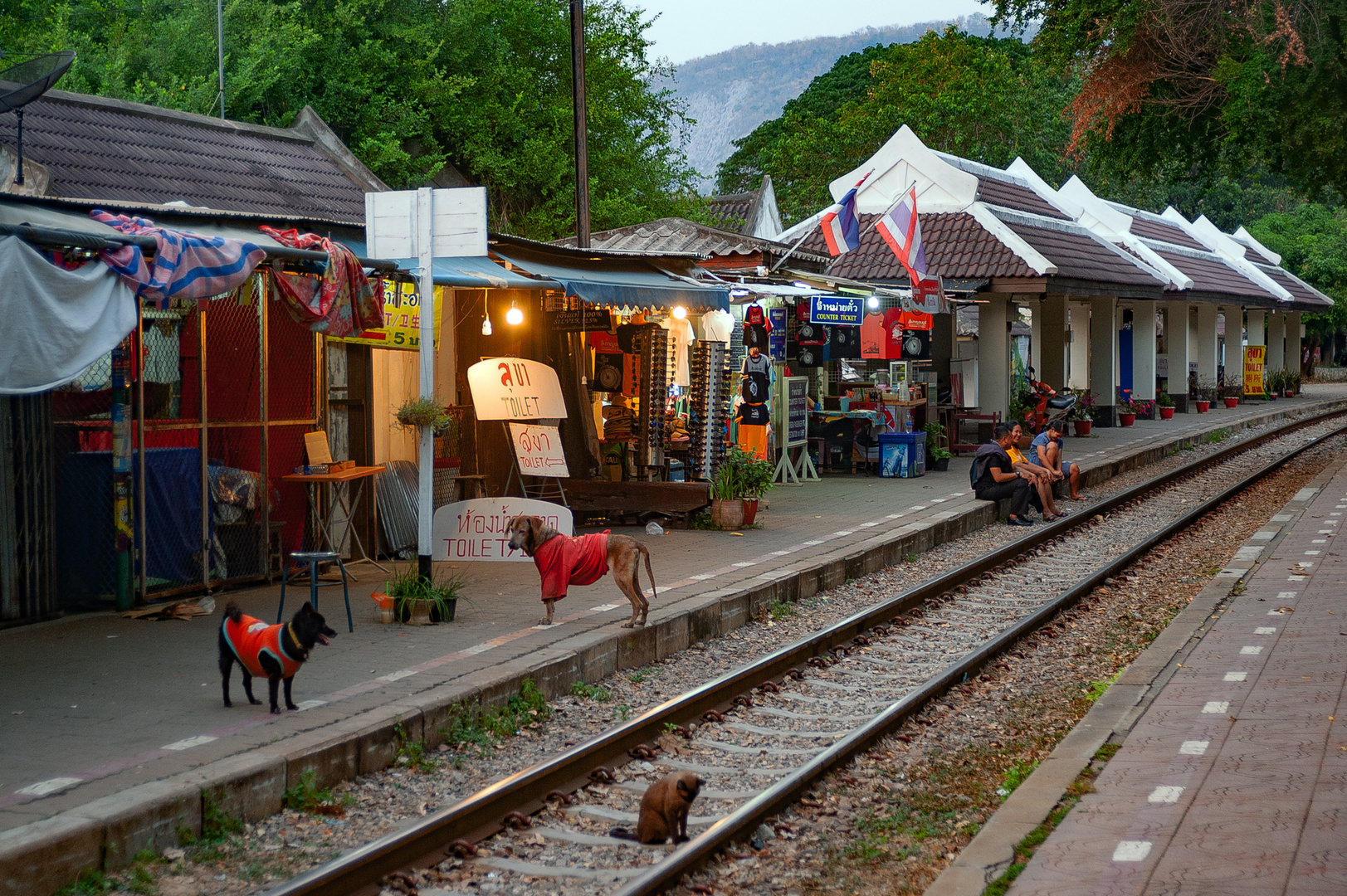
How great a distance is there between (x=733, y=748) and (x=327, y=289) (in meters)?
4.49

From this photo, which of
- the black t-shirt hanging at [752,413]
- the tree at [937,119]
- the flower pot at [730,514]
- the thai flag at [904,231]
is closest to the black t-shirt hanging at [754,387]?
the black t-shirt hanging at [752,413]

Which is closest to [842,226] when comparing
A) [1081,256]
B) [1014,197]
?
[1081,256]

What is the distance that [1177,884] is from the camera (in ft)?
14.7

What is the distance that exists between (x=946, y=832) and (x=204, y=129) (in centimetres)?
1353

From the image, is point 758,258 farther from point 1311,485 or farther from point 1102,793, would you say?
point 1102,793

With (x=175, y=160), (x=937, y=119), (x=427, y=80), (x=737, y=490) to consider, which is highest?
(x=937, y=119)

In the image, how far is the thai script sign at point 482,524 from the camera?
36.8ft

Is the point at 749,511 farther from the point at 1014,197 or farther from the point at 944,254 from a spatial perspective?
the point at 1014,197

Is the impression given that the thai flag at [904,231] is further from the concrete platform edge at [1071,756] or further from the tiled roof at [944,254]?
the concrete platform edge at [1071,756]

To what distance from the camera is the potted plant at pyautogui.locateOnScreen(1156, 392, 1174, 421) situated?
3517 centimetres

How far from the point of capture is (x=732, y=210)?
45781 millimetres

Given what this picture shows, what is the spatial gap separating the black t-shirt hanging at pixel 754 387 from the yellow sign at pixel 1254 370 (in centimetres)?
3323

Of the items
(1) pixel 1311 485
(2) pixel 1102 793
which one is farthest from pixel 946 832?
(1) pixel 1311 485

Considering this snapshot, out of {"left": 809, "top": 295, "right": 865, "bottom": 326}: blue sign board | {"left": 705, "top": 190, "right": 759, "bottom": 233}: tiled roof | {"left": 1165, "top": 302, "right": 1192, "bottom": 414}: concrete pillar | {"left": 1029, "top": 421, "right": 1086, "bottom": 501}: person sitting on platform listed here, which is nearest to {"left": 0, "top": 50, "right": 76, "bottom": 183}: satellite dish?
{"left": 809, "top": 295, "right": 865, "bottom": 326}: blue sign board
